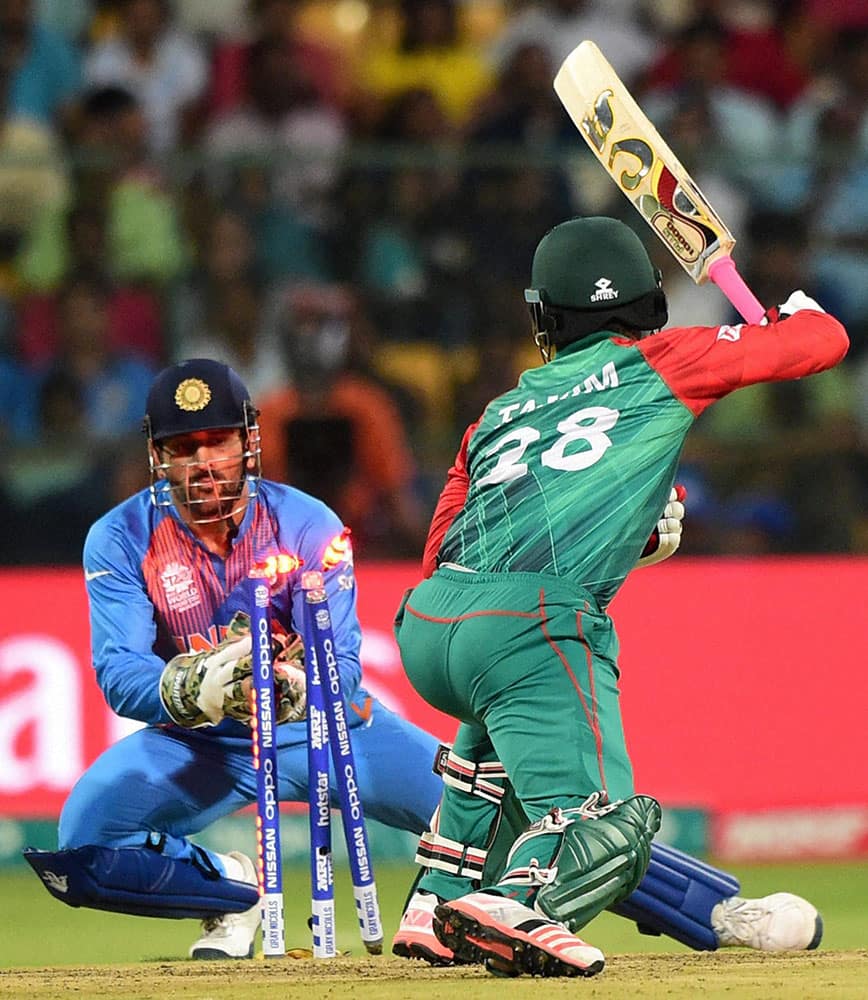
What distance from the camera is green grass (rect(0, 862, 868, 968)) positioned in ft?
20.2

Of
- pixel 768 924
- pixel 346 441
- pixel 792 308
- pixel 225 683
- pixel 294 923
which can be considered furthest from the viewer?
pixel 346 441

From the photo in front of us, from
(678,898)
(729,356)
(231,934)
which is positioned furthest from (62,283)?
(729,356)

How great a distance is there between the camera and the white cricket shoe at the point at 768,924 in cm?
545

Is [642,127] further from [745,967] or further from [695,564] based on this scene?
[695,564]

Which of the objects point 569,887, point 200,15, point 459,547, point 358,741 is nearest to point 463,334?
point 200,15

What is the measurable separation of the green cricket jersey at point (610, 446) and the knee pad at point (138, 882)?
4.67 ft

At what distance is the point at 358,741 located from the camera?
19.0 ft

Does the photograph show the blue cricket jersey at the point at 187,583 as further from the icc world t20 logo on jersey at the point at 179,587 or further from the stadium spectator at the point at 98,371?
the stadium spectator at the point at 98,371

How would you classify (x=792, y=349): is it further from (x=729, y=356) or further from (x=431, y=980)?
(x=431, y=980)

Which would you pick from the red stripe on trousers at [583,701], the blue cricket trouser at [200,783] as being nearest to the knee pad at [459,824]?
the red stripe on trousers at [583,701]

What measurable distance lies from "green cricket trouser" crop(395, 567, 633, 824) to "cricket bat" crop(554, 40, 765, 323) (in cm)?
119

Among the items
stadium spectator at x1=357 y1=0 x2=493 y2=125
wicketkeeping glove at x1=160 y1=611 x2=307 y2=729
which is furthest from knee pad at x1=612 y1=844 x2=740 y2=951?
stadium spectator at x1=357 y1=0 x2=493 y2=125

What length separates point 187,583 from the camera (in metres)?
5.76

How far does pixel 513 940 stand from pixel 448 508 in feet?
3.94
